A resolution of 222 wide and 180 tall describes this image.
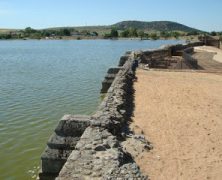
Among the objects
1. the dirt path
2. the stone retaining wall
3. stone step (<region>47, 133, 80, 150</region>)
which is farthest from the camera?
stone step (<region>47, 133, 80, 150</region>)

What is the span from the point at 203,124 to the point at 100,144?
14.0 ft

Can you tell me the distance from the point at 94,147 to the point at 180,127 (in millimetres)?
3755

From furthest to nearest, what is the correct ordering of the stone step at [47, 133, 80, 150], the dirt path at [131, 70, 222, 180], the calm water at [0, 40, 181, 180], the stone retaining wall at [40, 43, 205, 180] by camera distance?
the calm water at [0, 40, 181, 180] < the stone step at [47, 133, 80, 150] < the dirt path at [131, 70, 222, 180] < the stone retaining wall at [40, 43, 205, 180]

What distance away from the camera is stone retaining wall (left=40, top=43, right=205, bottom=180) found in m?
5.73

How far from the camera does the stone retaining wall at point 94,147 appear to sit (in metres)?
5.73

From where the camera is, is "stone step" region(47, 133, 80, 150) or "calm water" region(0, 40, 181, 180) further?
"calm water" region(0, 40, 181, 180)

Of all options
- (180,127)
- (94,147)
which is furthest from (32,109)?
(94,147)

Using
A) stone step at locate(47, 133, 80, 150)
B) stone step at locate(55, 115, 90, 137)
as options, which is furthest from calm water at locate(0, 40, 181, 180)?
stone step at locate(55, 115, 90, 137)

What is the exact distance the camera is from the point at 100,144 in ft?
21.9

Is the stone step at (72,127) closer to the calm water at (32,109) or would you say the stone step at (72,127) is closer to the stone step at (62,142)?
the stone step at (62,142)

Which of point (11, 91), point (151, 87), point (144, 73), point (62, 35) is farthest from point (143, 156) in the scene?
point (62, 35)

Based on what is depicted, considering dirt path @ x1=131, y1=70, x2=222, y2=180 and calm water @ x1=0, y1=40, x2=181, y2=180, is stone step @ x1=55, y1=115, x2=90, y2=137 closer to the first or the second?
dirt path @ x1=131, y1=70, x2=222, y2=180

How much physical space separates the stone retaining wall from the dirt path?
0.54m

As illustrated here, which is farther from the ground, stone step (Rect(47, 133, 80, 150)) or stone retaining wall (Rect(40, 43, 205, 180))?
stone retaining wall (Rect(40, 43, 205, 180))
